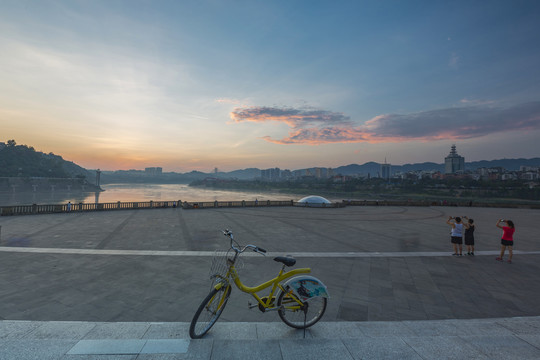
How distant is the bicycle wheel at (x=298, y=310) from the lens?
396 cm

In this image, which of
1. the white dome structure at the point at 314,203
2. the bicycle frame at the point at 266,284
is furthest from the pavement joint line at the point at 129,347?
the white dome structure at the point at 314,203

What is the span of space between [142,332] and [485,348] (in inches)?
199

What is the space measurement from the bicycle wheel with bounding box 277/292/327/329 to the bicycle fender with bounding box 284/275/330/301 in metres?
0.09

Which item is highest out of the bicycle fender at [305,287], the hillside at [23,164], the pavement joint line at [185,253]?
the hillside at [23,164]

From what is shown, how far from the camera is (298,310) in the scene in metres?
4.06

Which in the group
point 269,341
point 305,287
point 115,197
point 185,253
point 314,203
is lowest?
point 115,197

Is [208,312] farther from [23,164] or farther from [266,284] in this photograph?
[23,164]

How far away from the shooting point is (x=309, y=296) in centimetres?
399

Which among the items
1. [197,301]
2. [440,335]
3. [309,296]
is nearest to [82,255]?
[197,301]

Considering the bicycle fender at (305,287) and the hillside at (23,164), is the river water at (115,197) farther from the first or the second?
the bicycle fender at (305,287)

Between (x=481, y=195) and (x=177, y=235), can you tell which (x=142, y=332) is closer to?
(x=177, y=235)

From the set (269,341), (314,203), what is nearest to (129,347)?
(269,341)

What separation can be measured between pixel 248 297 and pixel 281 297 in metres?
2.41

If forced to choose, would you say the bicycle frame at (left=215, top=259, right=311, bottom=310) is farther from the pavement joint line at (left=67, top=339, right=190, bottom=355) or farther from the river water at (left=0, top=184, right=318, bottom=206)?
the river water at (left=0, top=184, right=318, bottom=206)
